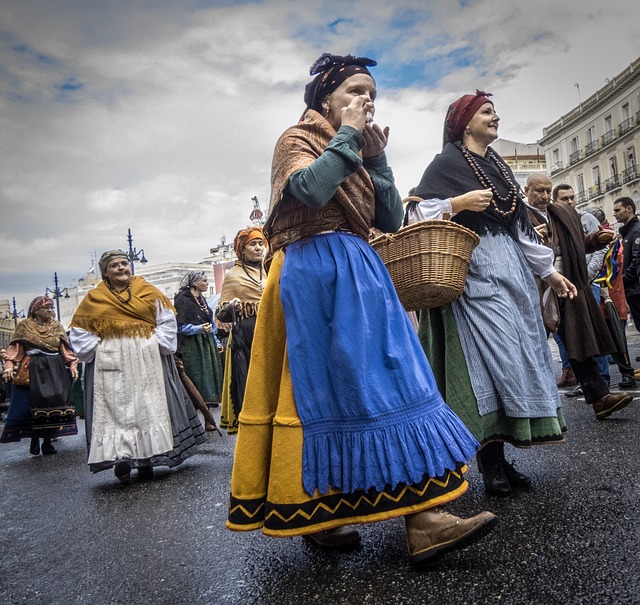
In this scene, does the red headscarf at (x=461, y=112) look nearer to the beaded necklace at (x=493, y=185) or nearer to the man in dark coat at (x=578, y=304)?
the beaded necklace at (x=493, y=185)

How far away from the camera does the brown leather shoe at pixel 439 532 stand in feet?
6.48

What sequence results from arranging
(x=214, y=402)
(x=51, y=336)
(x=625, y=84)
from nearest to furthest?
1. (x=51, y=336)
2. (x=214, y=402)
3. (x=625, y=84)

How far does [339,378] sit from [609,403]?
3.16m

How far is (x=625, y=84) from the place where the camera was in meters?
39.8

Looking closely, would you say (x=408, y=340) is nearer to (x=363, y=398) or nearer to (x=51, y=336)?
(x=363, y=398)

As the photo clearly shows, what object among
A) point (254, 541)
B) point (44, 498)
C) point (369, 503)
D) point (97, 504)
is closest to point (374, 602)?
point (369, 503)

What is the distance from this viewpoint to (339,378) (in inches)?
85.8

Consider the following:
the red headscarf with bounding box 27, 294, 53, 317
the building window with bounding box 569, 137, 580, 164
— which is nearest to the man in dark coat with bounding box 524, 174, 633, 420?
the red headscarf with bounding box 27, 294, 53, 317

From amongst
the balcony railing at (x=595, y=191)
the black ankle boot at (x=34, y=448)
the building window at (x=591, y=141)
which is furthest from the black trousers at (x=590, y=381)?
the building window at (x=591, y=141)

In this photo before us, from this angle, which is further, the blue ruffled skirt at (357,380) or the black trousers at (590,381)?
the black trousers at (590,381)

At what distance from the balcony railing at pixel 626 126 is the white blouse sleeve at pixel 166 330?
4233cm

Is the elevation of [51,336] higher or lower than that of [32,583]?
higher

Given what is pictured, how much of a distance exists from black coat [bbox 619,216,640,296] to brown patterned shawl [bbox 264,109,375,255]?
5686 millimetres

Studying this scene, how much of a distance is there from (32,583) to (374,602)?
148 cm
